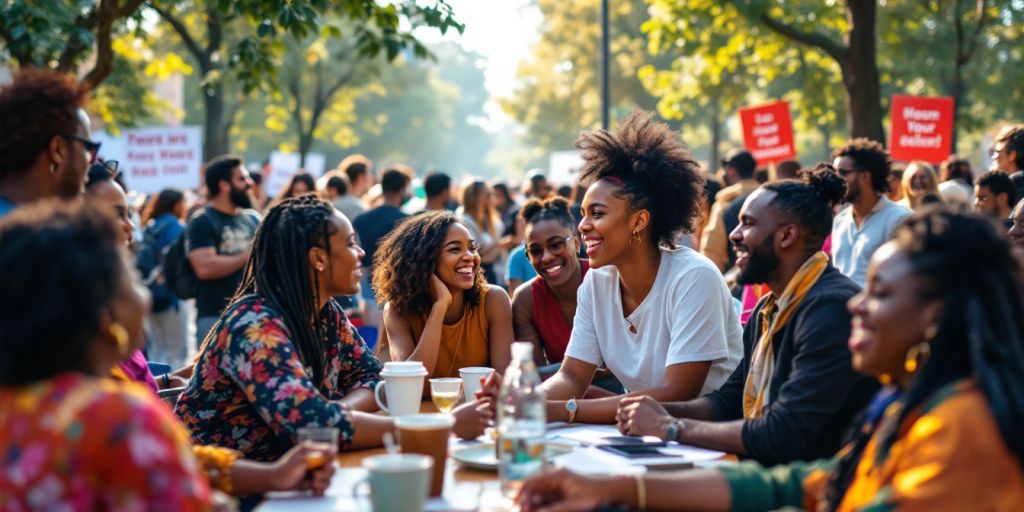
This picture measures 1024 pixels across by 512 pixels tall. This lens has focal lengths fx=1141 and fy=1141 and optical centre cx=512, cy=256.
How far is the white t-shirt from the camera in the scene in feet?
15.8

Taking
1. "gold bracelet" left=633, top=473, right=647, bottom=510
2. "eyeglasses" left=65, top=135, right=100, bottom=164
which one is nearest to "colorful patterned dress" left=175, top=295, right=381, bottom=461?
"eyeglasses" left=65, top=135, right=100, bottom=164

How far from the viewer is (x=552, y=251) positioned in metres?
6.24

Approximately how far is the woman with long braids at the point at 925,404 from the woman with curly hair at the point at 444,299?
2663 mm

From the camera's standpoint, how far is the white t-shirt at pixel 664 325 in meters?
4.82

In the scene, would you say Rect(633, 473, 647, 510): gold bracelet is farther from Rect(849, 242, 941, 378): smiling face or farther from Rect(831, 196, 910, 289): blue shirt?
Rect(831, 196, 910, 289): blue shirt

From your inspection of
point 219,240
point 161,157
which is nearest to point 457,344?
point 219,240

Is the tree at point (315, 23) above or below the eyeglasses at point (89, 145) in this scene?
above

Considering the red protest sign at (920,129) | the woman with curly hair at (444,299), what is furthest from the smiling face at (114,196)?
the red protest sign at (920,129)

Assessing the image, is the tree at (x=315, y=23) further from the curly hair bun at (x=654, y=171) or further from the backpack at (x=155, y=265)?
the curly hair bun at (x=654, y=171)

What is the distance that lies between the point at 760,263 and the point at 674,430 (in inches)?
31.1

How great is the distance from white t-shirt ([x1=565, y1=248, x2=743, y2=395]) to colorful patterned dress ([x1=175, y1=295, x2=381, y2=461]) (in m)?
1.48

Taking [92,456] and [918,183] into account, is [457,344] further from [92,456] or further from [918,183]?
[918,183]

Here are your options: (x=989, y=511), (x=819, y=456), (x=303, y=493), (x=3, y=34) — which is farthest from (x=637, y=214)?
(x=3, y=34)

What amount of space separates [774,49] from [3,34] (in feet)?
36.9
